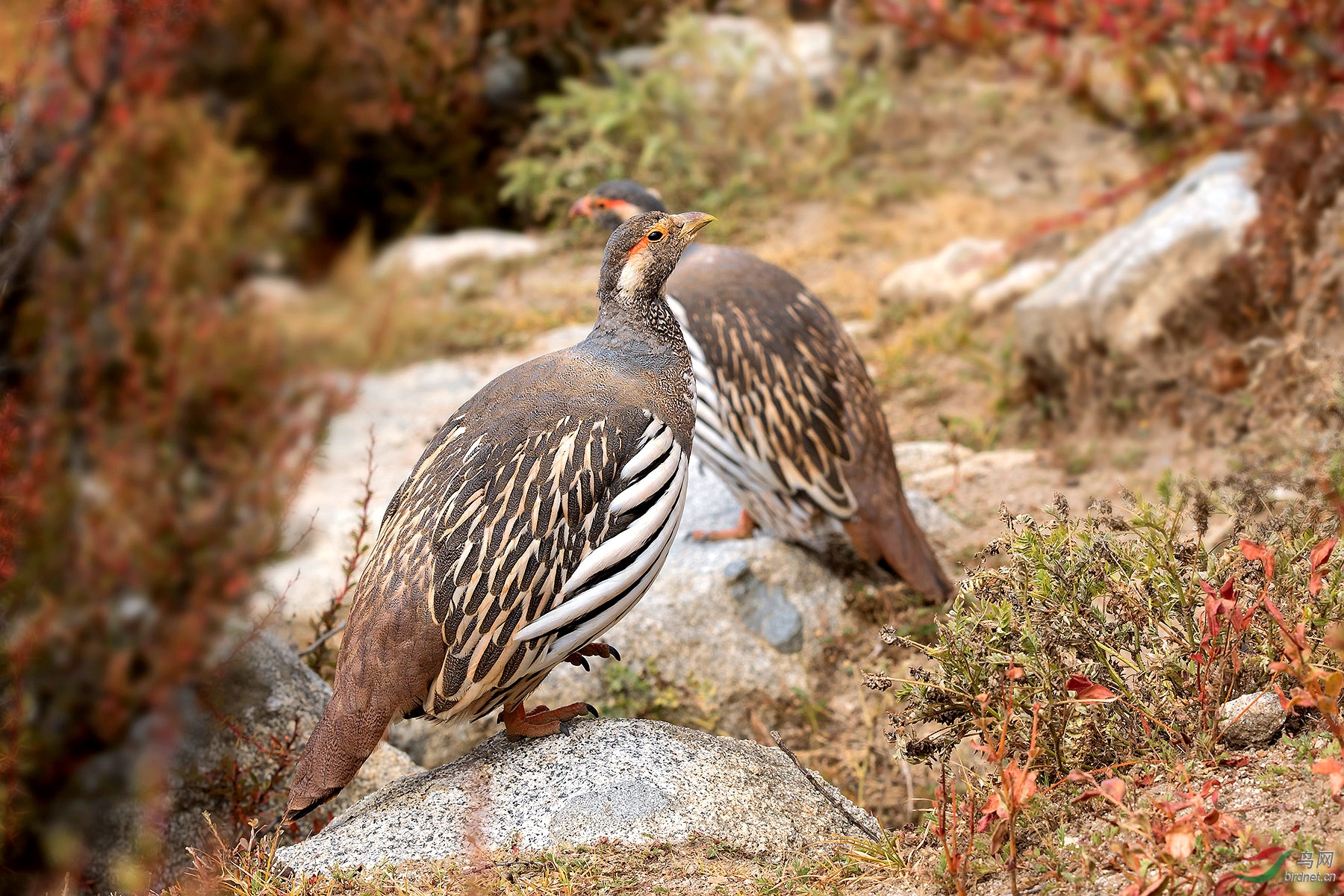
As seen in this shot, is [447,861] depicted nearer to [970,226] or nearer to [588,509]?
[588,509]

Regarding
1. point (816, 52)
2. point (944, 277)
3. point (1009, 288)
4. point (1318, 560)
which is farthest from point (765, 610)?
point (816, 52)

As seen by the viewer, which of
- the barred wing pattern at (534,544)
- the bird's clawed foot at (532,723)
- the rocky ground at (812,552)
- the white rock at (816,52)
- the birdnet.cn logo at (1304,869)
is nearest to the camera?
the birdnet.cn logo at (1304,869)

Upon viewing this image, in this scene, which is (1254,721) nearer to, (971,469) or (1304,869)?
(1304,869)

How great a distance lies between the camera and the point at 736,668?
16.3ft

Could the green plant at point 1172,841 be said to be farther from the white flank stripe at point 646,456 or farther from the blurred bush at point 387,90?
the blurred bush at point 387,90

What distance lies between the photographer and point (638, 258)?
400 cm

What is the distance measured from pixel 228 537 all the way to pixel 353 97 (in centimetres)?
576

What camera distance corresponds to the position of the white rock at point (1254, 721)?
2.97 meters

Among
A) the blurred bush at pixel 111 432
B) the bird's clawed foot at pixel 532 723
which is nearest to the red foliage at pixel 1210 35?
the bird's clawed foot at pixel 532 723

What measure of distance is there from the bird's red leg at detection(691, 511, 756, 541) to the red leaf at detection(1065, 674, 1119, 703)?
290 cm

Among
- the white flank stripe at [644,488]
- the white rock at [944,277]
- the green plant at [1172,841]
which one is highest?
the white flank stripe at [644,488]

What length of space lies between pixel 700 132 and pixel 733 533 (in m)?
5.63

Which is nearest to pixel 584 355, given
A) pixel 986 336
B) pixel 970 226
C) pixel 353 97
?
pixel 986 336

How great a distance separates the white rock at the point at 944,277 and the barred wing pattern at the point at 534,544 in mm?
4857
